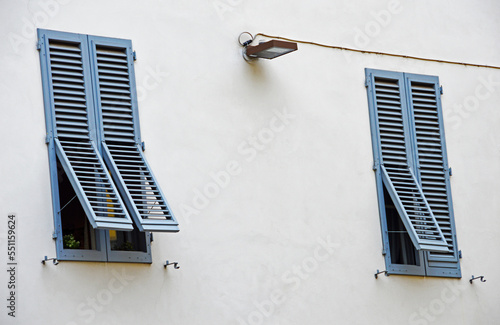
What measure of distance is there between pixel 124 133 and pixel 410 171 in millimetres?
3455

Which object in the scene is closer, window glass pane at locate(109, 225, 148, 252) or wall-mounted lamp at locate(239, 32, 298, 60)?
window glass pane at locate(109, 225, 148, 252)

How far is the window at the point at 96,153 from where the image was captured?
925cm

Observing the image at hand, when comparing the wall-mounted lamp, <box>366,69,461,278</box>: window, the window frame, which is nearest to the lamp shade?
the wall-mounted lamp

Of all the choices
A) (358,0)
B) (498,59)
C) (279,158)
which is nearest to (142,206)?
(279,158)

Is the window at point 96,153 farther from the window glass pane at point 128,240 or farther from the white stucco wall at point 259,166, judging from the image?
the white stucco wall at point 259,166

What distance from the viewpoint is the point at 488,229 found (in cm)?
1169

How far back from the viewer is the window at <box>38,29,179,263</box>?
9250mm

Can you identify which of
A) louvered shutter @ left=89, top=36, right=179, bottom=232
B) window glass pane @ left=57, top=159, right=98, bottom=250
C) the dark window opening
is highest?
louvered shutter @ left=89, top=36, right=179, bottom=232

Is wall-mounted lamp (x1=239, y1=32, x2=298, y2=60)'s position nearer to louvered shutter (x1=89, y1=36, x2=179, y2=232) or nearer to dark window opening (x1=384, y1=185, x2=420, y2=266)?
louvered shutter (x1=89, y1=36, x2=179, y2=232)

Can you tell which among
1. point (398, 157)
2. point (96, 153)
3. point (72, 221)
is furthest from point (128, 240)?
point (398, 157)

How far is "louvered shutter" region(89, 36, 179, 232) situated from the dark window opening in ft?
9.66

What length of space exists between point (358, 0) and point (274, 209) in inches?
114

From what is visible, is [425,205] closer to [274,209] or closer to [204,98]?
[274,209]

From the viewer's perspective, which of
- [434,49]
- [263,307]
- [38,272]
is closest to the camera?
[38,272]
